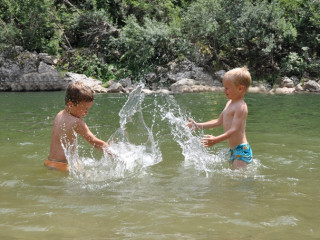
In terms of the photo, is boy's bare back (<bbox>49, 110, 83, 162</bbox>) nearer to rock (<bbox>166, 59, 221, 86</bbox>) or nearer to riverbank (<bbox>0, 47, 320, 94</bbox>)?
riverbank (<bbox>0, 47, 320, 94</bbox>)

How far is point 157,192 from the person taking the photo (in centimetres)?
372

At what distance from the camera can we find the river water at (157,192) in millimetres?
2725

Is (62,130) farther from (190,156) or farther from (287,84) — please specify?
(287,84)

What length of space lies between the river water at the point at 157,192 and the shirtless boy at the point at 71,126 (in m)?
0.22

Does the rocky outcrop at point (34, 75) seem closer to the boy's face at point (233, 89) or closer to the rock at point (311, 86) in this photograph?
the rock at point (311, 86)

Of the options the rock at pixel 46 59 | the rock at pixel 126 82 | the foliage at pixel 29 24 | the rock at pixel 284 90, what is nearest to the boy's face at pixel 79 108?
the rock at pixel 284 90

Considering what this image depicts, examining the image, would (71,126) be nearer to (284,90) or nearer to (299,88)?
(284,90)

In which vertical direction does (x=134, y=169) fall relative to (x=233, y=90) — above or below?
below

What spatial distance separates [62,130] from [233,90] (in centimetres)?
216

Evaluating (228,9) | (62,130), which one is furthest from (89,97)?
(228,9)

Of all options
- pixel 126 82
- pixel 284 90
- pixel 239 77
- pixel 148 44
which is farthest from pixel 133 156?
pixel 148 44

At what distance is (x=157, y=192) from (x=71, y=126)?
149 cm

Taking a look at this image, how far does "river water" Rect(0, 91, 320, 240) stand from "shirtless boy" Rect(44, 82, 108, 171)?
221 mm

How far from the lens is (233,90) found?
4.62 metres
